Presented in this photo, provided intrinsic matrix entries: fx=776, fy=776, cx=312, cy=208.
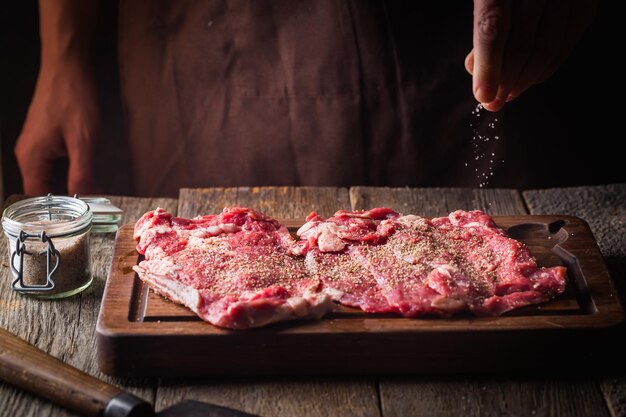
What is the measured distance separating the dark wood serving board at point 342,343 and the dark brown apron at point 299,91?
5.34 feet

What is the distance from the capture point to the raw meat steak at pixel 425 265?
2102 mm

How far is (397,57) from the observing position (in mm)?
3443

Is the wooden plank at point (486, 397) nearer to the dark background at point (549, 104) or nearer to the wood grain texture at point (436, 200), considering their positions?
the wood grain texture at point (436, 200)

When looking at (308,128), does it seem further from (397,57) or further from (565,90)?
(565,90)

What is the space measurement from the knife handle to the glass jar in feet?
1.00

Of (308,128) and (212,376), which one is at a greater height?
(212,376)

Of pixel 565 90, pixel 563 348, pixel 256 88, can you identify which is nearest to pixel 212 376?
pixel 563 348

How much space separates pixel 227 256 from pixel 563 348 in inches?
38.2

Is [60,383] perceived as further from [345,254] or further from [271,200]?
[271,200]

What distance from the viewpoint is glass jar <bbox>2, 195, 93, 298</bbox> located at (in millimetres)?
2256

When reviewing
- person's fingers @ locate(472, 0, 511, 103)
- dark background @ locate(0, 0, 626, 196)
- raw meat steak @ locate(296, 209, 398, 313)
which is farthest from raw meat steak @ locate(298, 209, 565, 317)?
dark background @ locate(0, 0, 626, 196)

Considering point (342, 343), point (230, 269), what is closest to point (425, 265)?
point (342, 343)

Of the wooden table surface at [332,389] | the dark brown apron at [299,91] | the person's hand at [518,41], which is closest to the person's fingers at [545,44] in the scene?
the person's hand at [518,41]

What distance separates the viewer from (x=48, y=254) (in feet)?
7.38
